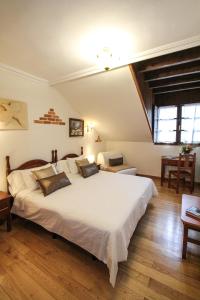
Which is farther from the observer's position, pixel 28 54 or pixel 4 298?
pixel 28 54

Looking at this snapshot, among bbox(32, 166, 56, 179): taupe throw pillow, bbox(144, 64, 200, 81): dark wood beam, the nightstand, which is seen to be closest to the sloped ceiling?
bbox(144, 64, 200, 81): dark wood beam

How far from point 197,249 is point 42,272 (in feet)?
5.79

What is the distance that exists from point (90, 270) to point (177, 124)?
3.77m

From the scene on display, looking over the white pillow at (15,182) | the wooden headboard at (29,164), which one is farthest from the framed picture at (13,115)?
the white pillow at (15,182)

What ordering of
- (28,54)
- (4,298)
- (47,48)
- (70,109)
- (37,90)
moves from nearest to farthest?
(4,298) < (47,48) < (28,54) < (37,90) < (70,109)

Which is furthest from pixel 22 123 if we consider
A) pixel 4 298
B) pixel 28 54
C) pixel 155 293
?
pixel 155 293

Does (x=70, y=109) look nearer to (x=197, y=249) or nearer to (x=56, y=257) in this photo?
(x=56, y=257)

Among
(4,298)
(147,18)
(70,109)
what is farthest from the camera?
(70,109)

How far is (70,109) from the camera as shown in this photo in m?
3.72

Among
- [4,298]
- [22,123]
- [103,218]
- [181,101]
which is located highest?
[181,101]

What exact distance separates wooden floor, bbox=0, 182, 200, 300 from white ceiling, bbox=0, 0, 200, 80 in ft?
7.97

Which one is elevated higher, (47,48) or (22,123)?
(47,48)

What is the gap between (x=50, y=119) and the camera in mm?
3189

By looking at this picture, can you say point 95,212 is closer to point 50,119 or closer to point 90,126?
point 50,119
